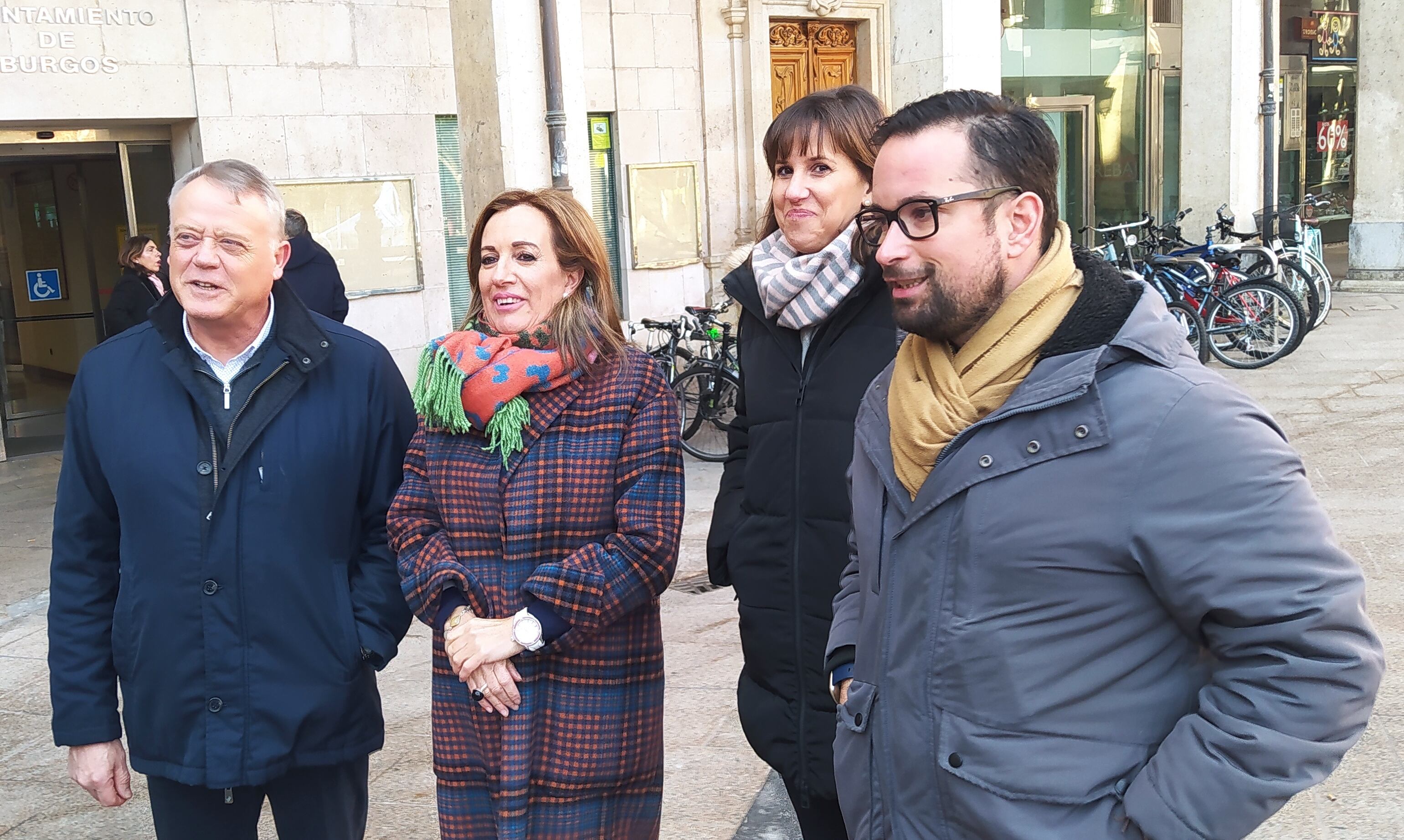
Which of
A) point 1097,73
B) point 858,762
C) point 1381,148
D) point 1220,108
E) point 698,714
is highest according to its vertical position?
point 1097,73

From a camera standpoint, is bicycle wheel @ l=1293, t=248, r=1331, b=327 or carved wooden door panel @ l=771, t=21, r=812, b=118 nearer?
bicycle wheel @ l=1293, t=248, r=1331, b=327

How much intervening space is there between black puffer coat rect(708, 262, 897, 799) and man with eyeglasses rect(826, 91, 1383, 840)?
61cm

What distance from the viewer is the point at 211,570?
2.57 meters

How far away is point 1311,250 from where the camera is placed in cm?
1352

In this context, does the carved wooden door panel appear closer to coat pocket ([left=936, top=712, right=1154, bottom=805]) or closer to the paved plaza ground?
the paved plaza ground

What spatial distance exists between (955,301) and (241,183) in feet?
5.24

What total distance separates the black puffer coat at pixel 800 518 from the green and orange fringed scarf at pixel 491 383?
43cm

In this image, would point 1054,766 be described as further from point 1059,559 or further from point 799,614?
point 799,614

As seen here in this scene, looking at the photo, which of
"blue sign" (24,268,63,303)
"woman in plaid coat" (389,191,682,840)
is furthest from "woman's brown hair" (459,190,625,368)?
"blue sign" (24,268,63,303)

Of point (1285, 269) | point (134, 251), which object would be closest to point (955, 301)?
point (134, 251)

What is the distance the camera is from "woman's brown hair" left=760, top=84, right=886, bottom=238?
271 cm

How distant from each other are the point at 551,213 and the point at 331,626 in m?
0.98

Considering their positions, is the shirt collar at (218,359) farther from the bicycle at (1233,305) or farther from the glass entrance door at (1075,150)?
the glass entrance door at (1075,150)

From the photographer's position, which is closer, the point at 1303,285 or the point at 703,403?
the point at 703,403
